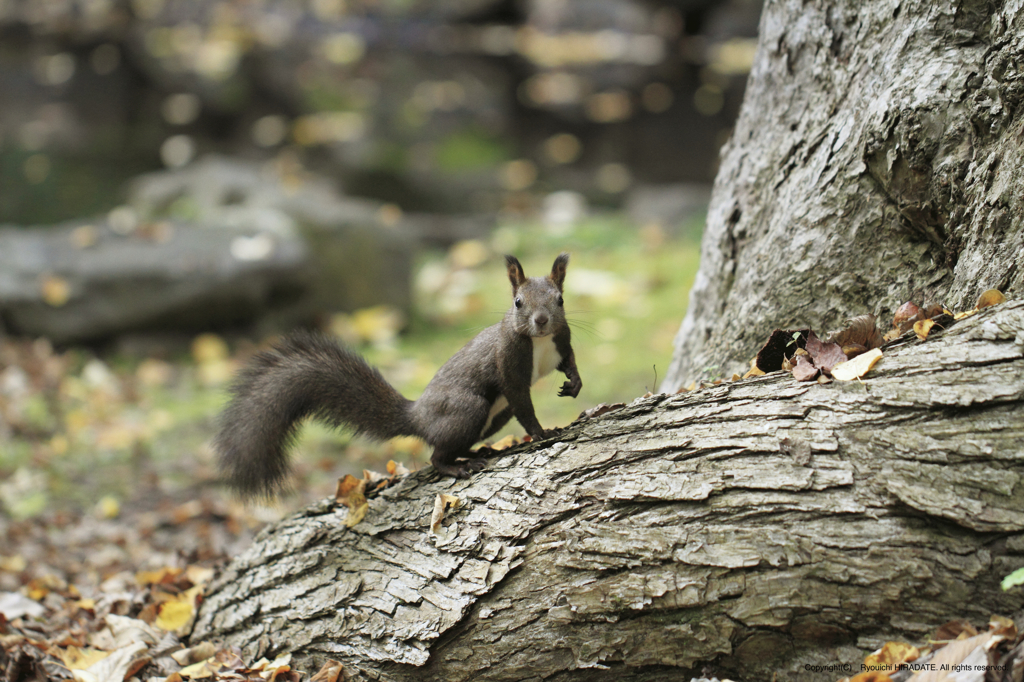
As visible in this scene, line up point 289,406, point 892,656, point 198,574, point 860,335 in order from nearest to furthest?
point 892,656 → point 860,335 → point 289,406 → point 198,574

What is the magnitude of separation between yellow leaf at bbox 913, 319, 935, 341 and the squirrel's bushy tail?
4.84ft

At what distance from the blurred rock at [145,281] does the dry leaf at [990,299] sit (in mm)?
4983

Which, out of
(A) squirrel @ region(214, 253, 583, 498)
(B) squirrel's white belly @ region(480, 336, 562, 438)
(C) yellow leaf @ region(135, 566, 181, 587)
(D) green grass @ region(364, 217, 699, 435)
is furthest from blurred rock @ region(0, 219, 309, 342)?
(B) squirrel's white belly @ region(480, 336, 562, 438)

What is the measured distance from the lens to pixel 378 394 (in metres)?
2.60

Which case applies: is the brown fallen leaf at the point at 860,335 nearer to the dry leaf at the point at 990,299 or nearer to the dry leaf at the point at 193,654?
the dry leaf at the point at 990,299

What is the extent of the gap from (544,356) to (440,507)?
63 cm

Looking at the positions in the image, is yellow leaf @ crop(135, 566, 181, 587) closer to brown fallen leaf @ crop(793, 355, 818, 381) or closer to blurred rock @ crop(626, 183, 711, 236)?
brown fallen leaf @ crop(793, 355, 818, 381)

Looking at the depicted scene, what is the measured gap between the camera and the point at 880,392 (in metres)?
1.86

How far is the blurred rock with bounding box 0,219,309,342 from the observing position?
5805 mm

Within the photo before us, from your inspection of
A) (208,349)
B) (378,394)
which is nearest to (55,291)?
(208,349)

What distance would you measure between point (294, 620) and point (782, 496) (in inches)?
56.2

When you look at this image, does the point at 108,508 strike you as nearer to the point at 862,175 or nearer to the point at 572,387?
the point at 572,387

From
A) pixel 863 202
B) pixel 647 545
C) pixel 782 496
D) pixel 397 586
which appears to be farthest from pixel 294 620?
pixel 863 202

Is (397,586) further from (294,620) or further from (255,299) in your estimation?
(255,299)
